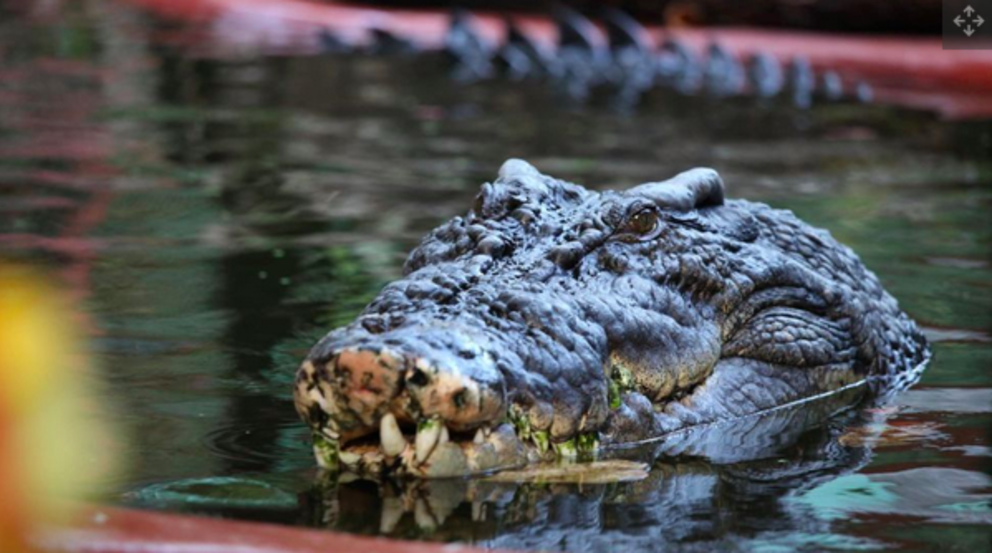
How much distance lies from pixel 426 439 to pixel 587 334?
0.51 metres

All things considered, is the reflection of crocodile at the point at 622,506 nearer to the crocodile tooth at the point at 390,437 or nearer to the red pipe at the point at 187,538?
the crocodile tooth at the point at 390,437

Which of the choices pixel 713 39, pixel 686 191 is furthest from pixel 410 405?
pixel 713 39

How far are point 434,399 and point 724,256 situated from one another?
55.5 inches

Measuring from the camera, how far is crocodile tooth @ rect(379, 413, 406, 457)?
11.9 ft

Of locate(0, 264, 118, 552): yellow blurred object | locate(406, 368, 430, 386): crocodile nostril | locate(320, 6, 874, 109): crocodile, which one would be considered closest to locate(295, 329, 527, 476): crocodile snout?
locate(406, 368, 430, 386): crocodile nostril

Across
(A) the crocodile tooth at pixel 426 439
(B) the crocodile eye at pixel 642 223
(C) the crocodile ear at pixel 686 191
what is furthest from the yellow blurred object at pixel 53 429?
(C) the crocodile ear at pixel 686 191

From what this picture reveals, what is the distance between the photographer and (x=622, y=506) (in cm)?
375

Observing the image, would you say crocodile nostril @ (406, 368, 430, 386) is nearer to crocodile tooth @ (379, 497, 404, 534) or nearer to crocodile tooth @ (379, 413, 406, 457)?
crocodile tooth @ (379, 413, 406, 457)

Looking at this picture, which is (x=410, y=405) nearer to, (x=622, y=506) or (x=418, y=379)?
(x=418, y=379)

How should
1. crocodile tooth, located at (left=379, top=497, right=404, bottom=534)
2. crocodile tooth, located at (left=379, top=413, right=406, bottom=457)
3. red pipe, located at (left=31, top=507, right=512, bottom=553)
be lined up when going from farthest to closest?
crocodile tooth, located at (left=379, top=413, right=406, bottom=457)
crocodile tooth, located at (left=379, top=497, right=404, bottom=534)
red pipe, located at (left=31, top=507, right=512, bottom=553)

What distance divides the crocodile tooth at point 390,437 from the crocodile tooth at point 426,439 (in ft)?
0.12

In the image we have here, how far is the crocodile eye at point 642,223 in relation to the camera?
449 centimetres

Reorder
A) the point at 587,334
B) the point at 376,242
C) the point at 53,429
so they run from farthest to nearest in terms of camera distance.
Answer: the point at 376,242 < the point at 53,429 < the point at 587,334

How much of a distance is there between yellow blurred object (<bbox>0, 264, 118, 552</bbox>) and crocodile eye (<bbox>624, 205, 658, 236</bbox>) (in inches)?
55.7
